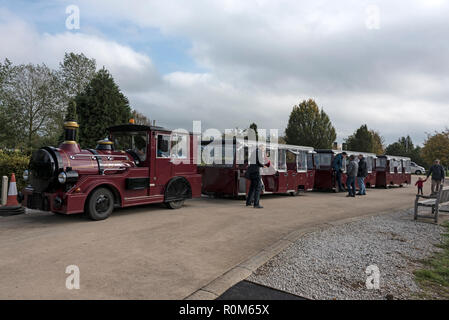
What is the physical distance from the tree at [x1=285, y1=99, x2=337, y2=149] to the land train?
28.8 metres

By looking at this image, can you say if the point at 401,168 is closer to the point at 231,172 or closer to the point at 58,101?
the point at 231,172

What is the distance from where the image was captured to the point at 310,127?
41906 mm

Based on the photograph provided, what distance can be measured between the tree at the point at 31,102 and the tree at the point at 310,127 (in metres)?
28.7

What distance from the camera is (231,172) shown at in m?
10.9

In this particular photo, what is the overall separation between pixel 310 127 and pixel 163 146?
1418 inches

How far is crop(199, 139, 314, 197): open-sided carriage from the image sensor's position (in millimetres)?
10961

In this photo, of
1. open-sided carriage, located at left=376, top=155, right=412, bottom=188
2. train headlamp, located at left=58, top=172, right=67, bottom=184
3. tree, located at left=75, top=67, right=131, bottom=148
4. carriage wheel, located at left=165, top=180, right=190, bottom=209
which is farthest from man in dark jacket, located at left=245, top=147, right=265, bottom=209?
open-sided carriage, located at left=376, top=155, right=412, bottom=188

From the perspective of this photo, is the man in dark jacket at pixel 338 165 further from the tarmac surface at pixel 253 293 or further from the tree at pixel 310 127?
the tree at pixel 310 127

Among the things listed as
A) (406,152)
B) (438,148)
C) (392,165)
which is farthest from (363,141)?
(392,165)

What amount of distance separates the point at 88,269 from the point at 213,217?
409cm

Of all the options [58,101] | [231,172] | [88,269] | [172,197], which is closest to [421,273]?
[88,269]

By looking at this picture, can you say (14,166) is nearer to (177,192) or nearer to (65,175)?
(65,175)

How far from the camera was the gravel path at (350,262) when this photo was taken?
11.6 feet

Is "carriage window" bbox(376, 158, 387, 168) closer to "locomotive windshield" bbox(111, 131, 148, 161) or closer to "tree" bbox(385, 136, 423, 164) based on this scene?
"locomotive windshield" bbox(111, 131, 148, 161)
